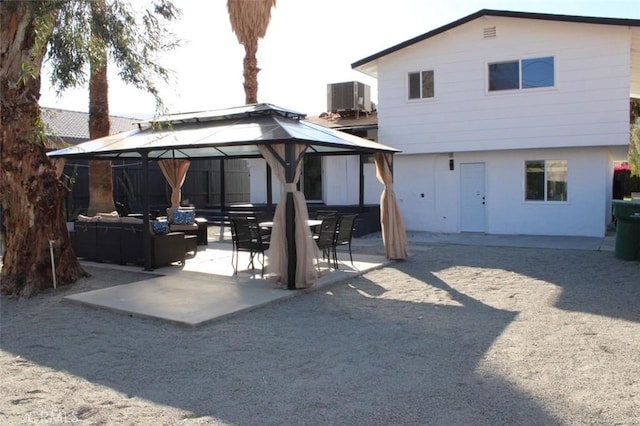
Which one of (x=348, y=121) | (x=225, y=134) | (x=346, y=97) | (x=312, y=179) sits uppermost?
(x=346, y=97)

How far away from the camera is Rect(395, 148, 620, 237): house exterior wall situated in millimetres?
14516

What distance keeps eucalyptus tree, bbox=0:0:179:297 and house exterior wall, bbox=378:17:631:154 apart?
963cm

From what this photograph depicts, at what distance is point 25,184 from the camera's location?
8.26m

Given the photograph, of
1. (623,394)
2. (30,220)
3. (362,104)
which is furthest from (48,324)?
(362,104)

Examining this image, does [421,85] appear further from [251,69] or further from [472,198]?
[251,69]

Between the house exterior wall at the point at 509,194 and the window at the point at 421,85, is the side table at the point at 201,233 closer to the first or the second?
the house exterior wall at the point at 509,194

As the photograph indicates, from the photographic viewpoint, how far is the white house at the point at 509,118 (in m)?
13.8

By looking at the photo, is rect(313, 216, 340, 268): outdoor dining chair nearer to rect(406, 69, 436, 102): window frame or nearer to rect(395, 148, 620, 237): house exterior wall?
rect(395, 148, 620, 237): house exterior wall

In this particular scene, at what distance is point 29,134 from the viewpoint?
8.12 m

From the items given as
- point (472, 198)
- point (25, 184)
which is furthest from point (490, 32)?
point (25, 184)

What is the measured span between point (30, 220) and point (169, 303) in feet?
9.36

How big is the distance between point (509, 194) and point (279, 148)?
9.47m

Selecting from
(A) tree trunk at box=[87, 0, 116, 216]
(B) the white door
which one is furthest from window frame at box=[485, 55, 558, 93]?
(A) tree trunk at box=[87, 0, 116, 216]

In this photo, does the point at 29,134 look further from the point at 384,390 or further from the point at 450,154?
the point at 450,154
